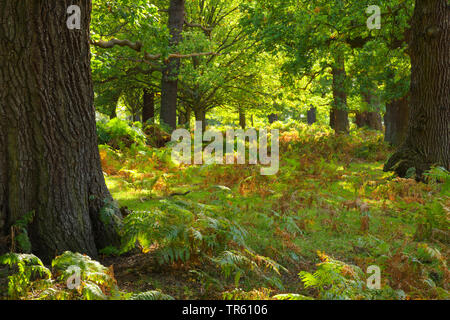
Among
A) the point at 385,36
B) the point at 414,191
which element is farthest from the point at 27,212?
the point at 385,36

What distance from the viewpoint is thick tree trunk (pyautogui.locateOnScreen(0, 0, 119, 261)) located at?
131 inches

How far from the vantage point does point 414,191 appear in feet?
Result: 21.9

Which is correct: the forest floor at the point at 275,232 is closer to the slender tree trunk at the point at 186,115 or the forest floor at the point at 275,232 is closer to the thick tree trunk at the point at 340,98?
the thick tree trunk at the point at 340,98

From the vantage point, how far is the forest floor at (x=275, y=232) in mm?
3363

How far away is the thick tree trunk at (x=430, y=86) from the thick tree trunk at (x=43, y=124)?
683 centimetres

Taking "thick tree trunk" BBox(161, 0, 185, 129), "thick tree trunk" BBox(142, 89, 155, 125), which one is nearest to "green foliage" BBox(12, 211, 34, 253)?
"thick tree trunk" BBox(161, 0, 185, 129)

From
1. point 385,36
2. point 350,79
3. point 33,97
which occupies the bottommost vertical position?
point 33,97

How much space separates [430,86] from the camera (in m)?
7.54

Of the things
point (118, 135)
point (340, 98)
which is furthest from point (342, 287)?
point (340, 98)

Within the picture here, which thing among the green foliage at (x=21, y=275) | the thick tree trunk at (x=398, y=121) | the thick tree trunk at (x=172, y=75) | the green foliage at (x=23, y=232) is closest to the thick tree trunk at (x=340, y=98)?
the thick tree trunk at (x=398, y=121)
